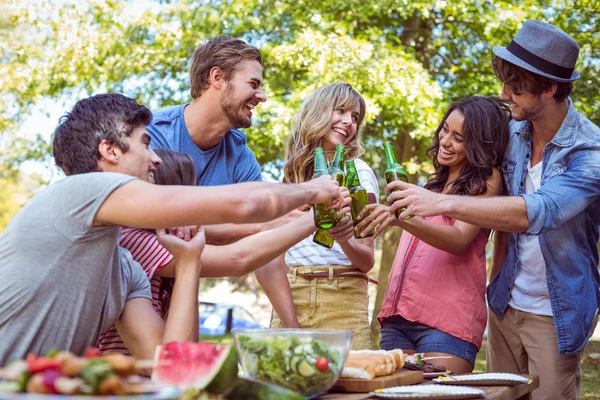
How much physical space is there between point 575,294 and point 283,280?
1430 millimetres

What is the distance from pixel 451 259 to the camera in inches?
140

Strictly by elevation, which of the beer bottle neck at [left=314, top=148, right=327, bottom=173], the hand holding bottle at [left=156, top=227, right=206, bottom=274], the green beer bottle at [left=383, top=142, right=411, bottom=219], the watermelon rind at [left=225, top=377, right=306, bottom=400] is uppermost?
the green beer bottle at [left=383, top=142, right=411, bottom=219]

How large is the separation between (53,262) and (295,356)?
74 centimetres

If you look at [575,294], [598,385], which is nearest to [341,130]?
[575,294]

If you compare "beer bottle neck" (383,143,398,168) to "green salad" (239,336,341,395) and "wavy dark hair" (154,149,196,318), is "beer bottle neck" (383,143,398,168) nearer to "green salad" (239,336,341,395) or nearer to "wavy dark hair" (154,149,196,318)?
"wavy dark hair" (154,149,196,318)

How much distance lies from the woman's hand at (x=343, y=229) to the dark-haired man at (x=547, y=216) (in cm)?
24

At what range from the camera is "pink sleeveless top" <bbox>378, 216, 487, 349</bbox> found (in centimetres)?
338

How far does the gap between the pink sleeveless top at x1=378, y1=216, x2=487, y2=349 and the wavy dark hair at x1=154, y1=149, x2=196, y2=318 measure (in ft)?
4.04

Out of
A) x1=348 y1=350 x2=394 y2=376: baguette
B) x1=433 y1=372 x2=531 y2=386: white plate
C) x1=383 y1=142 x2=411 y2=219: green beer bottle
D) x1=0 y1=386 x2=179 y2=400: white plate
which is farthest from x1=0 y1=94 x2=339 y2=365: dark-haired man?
x1=383 y1=142 x2=411 y2=219: green beer bottle

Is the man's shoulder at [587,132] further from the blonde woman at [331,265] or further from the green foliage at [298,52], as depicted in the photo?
the green foliage at [298,52]

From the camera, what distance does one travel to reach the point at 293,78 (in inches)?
422

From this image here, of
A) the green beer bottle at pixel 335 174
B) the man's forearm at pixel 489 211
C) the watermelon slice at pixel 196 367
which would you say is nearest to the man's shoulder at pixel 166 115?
the green beer bottle at pixel 335 174

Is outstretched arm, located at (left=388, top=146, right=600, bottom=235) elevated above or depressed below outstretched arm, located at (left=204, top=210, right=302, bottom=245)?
above

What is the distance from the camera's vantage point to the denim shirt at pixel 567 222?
331 cm
